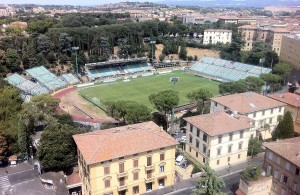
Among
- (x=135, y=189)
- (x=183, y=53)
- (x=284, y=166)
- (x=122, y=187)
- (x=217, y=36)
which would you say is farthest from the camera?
(x=217, y=36)

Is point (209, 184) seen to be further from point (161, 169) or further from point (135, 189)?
point (135, 189)

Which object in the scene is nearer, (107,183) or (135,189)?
(107,183)

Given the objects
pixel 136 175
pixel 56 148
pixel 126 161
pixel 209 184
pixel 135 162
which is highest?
pixel 209 184

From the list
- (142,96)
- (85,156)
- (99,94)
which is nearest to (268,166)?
(85,156)

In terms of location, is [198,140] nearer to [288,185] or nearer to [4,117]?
[288,185]

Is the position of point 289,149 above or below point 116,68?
above

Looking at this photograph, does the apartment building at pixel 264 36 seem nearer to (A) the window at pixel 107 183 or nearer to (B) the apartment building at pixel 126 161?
(B) the apartment building at pixel 126 161

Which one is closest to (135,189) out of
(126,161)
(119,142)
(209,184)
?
(126,161)

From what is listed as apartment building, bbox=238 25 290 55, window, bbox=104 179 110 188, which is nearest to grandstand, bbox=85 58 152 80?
apartment building, bbox=238 25 290 55
